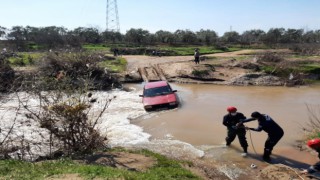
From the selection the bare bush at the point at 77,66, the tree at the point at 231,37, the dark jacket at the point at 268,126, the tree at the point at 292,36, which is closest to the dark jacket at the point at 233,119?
the dark jacket at the point at 268,126

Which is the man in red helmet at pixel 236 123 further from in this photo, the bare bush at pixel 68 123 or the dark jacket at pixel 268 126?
the bare bush at pixel 68 123

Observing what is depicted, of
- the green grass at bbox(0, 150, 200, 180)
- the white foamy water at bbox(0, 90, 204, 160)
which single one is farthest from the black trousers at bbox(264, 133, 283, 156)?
the green grass at bbox(0, 150, 200, 180)

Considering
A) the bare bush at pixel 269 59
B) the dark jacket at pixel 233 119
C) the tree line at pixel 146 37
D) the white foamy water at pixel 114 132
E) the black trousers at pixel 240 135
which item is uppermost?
the tree line at pixel 146 37

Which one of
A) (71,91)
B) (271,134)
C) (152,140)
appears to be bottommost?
(152,140)

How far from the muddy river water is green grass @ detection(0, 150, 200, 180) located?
4.02 metres

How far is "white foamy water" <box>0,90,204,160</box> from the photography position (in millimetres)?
10719

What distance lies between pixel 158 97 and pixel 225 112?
137 inches

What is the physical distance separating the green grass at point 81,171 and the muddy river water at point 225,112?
402cm

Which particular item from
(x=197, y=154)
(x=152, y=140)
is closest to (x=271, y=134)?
(x=197, y=154)

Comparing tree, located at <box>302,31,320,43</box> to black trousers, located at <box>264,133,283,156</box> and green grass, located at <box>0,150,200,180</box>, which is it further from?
green grass, located at <box>0,150,200,180</box>

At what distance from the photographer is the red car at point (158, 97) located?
696 inches

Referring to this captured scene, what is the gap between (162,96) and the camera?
60.1ft

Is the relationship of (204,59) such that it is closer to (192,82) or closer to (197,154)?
(192,82)

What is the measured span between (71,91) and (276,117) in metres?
10.5
